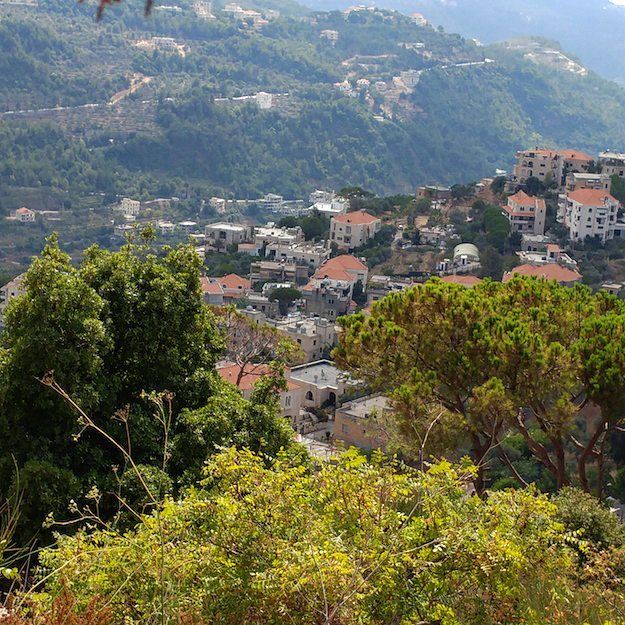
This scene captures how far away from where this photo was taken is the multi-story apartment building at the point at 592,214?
35.9 metres

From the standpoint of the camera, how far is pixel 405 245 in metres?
39.9

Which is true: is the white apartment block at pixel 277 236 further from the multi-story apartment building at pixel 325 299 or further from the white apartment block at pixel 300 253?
the multi-story apartment building at pixel 325 299

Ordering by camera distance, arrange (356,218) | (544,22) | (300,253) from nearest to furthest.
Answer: (300,253) < (356,218) < (544,22)

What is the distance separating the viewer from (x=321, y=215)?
1797 inches

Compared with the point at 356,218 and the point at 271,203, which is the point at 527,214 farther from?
the point at 271,203

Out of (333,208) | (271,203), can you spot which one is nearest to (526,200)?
(333,208)

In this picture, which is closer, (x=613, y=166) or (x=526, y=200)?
(x=526, y=200)

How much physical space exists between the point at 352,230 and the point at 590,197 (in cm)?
903

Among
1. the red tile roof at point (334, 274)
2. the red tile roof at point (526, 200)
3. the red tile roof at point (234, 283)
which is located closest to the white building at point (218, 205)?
the red tile roof at point (526, 200)

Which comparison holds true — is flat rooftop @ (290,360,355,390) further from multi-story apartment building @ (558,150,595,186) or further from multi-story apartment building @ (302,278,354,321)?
multi-story apartment building @ (558,150,595,186)

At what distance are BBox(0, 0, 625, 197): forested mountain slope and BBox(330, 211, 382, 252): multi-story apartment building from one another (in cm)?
3192

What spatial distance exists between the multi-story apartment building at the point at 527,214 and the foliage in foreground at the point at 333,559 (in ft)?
108

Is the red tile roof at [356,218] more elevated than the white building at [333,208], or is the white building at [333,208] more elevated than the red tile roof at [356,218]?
the red tile roof at [356,218]

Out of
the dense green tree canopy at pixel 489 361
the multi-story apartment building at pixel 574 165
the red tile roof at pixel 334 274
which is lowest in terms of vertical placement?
the red tile roof at pixel 334 274
